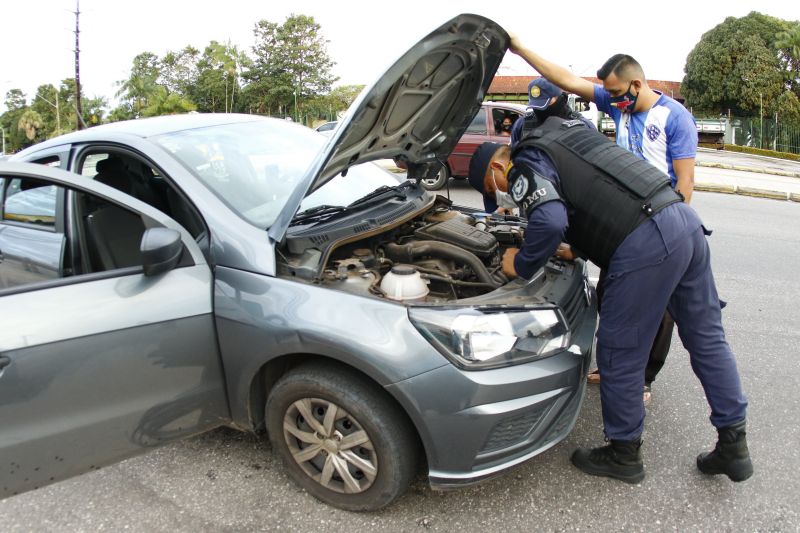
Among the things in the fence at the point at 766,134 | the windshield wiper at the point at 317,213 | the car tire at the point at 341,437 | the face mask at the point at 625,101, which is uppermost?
the fence at the point at 766,134

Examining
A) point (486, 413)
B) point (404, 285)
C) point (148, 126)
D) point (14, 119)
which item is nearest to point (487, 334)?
point (486, 413)

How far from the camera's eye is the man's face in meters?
2.92

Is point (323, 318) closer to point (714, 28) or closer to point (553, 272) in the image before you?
point (553, 272)

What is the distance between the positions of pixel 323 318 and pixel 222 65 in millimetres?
57316

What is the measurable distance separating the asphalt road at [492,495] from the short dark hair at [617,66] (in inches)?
67.9

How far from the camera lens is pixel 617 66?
2887 mm

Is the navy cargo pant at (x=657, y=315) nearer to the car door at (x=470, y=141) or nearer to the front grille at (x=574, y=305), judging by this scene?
the front grille at (x=574, y=305)

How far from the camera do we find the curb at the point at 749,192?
10398mm

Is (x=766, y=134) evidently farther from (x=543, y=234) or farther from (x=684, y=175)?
(x=543, y=234)

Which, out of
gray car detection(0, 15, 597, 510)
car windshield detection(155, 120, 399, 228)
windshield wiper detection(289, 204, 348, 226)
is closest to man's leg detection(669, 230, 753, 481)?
gray car detection(0, 15, 597, 510)

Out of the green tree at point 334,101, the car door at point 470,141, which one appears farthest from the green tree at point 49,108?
the car door at point 470,141

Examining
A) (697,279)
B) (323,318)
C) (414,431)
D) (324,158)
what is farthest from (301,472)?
(697,279)

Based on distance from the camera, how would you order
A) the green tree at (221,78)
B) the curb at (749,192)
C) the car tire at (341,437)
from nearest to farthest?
the car tire at (341,437), the curb at (749,192), the green tree at (221,78)

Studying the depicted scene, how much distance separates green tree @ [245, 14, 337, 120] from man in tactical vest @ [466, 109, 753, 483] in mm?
52186
